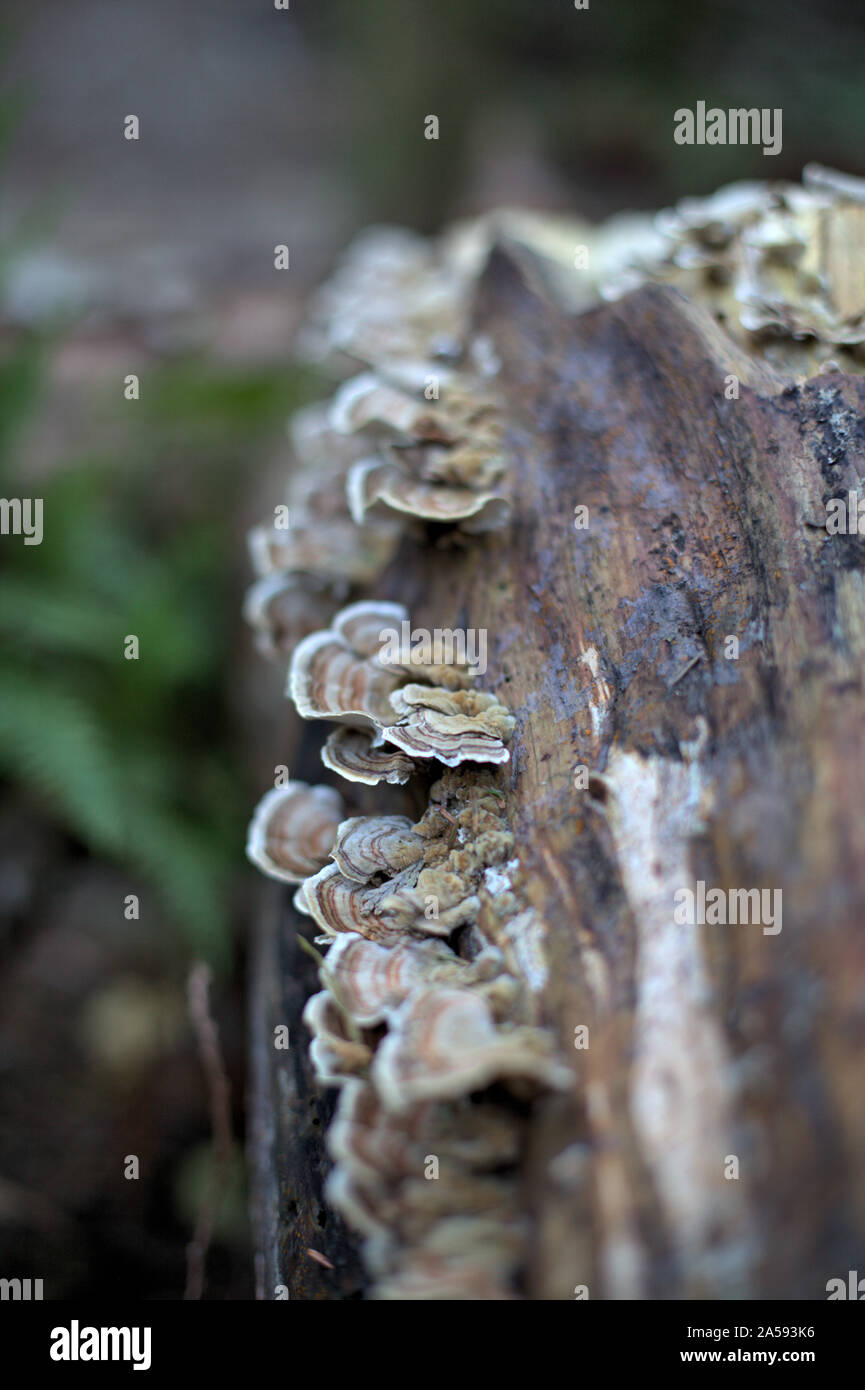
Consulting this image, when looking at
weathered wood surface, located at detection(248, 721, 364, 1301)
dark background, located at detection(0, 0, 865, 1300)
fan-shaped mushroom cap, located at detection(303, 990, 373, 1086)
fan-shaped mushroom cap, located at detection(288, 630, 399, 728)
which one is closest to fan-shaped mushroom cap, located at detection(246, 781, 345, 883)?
weathered wood surface, located at detection(248, 721, 364, 1301)

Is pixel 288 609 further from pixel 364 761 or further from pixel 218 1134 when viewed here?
pixel 218 1134

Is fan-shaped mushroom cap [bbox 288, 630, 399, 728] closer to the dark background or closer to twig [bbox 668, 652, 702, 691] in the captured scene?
twig [bbox 668, 652, 702, 691]

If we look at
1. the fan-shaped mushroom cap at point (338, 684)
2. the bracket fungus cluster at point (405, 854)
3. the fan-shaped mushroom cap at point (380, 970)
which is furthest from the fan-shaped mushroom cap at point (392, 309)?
the fan-shaped mushroom cap at point (380, 970)

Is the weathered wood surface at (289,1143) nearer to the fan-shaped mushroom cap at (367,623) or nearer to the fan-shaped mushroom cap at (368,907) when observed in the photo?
the fan-shaped mushroom cap at (368,907)

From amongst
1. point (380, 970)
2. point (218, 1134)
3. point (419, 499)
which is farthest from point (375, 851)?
point (218, 1134)

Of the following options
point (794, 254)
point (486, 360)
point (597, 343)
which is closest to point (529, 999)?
point (597, 343)

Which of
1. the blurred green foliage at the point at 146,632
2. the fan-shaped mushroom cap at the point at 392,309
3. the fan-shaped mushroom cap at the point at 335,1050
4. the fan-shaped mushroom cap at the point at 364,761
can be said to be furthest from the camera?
the blurred green foliage at the point at 146,632
